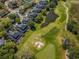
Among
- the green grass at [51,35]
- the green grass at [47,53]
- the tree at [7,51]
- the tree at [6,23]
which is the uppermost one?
the tree at [7,51]

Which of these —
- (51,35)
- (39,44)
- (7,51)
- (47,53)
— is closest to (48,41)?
(39,44)

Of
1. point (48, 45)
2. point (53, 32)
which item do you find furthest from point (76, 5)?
point (48, 45)

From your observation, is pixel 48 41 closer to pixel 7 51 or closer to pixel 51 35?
pixel 51 35

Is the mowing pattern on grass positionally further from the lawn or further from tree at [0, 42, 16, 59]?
tree at [0, 42, 16, 59]

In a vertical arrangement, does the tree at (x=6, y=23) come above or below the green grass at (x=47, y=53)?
below

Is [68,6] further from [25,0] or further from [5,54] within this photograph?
[5,54]

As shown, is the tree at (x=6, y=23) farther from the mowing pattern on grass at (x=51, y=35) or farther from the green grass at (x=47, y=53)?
the green grass at (x=47, y=53)

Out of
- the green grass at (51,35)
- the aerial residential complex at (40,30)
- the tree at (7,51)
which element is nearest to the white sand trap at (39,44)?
the aerial residential complex at (40,30)

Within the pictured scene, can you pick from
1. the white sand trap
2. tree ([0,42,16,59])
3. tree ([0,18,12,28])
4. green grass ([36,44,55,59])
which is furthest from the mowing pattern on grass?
tree ([0,18,12,28])
